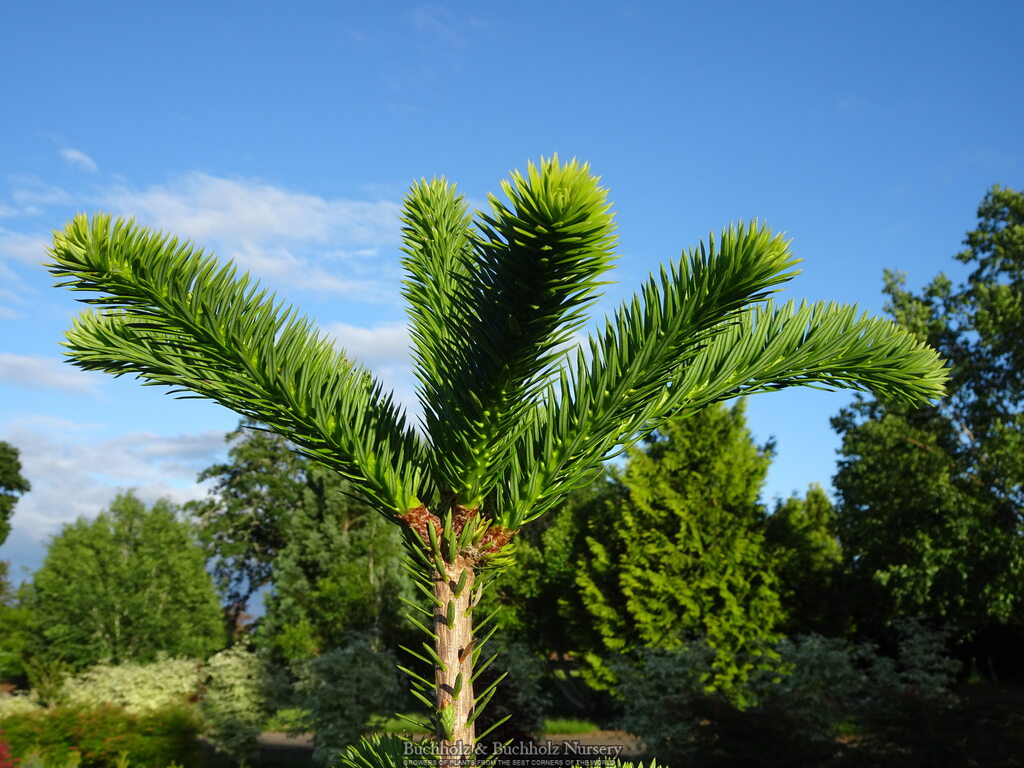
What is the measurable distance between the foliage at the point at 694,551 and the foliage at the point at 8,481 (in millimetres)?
36799

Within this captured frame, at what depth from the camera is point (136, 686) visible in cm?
1838

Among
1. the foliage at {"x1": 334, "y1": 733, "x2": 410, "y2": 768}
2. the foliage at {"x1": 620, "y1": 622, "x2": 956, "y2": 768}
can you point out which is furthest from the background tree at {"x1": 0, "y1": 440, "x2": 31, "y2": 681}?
the foliage at {"x1": 334, "y1": 733, "x2": 410, "y2": 768}

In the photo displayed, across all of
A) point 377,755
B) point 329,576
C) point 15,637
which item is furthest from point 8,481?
point 377,755

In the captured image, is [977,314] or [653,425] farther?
[977,314]

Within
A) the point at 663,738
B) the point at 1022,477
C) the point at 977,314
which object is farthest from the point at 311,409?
the point at 977,314

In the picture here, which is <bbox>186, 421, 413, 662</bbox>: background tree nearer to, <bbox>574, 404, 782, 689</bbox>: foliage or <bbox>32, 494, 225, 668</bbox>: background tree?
<bbox>32, 494, 225, 668</bbox>: background tree

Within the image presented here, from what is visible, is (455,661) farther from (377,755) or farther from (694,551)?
(694,551)

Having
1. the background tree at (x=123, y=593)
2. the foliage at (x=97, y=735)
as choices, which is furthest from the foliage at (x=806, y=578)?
the background tree at (x=123, y=593)

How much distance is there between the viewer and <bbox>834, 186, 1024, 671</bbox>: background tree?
16.5 meters

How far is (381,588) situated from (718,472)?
30.9 ft

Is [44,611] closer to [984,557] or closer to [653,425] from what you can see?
[984,557]

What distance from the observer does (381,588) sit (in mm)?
21547

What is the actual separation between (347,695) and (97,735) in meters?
4.50

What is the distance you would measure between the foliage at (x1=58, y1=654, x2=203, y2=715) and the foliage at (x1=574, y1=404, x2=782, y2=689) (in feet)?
33.0
